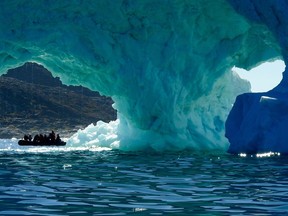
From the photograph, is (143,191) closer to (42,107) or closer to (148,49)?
(148,49)

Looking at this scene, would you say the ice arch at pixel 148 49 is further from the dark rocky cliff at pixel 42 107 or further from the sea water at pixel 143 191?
the dark rocky cliff at pixel 42 107

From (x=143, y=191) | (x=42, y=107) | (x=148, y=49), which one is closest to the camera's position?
(x=143, y=191)

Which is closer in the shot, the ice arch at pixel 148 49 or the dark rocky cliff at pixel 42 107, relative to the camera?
the ice arch at pixel 148 49

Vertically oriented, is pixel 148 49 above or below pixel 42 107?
below

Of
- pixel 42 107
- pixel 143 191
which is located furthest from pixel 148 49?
pixel 42 107

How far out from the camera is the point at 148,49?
101 feet

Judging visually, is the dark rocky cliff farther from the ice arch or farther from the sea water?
the sea water

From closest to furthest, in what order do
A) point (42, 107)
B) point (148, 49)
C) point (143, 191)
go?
1. point (143, 191)
2. point (148, 49)
3. point (42, 107)

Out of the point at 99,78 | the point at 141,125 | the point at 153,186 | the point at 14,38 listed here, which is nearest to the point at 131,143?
the point at 141,125

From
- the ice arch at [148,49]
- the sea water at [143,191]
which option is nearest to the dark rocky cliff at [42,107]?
the ice arch at [148,49]

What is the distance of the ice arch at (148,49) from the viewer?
28547 mm

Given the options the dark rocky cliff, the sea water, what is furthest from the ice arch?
the dark rocky cliff

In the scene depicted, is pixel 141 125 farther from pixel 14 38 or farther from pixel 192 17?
pixel 14 38

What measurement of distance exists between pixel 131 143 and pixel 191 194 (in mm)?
22389
